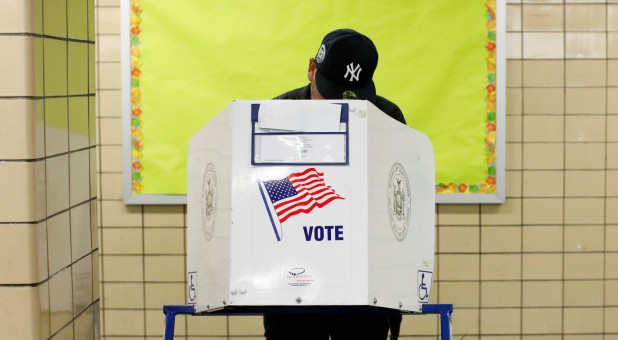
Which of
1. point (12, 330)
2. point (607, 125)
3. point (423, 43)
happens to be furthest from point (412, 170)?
point (607, 125)

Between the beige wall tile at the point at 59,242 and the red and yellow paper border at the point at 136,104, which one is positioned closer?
the beige wall tile at the point at 59,242

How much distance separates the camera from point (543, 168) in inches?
205

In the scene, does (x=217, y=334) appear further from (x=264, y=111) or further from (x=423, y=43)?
(x=264, y=111)

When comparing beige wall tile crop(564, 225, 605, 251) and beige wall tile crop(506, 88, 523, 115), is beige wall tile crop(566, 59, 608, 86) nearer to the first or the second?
beige wall tile crop(506, 88, 523, 115)

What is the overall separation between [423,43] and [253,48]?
0.83 m

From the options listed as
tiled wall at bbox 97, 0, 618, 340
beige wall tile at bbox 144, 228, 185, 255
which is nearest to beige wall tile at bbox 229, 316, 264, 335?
tiled wall at bbox 97, 0, 618, 340

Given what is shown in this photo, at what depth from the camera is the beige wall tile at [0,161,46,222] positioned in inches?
110

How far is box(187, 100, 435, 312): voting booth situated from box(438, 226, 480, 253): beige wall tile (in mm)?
2321

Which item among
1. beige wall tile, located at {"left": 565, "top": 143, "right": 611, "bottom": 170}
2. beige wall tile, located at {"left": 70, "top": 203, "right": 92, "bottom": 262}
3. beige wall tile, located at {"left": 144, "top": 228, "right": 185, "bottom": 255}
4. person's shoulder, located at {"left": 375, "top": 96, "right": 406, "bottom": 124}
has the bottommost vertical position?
beige wall tile, located at {"left": 144, "top": 228, "right": 185, "bottom": 255}

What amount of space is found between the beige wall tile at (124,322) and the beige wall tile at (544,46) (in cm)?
234

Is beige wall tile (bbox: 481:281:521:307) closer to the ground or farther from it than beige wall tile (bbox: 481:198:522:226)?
closer to the ground

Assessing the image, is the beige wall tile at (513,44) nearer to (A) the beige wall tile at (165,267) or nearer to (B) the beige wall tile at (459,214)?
(B) the beige wall tile at (459,214)

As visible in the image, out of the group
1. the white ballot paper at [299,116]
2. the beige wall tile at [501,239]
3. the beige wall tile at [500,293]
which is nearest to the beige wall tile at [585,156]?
the beige wall tile at [501,239]

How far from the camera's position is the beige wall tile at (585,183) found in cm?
521
